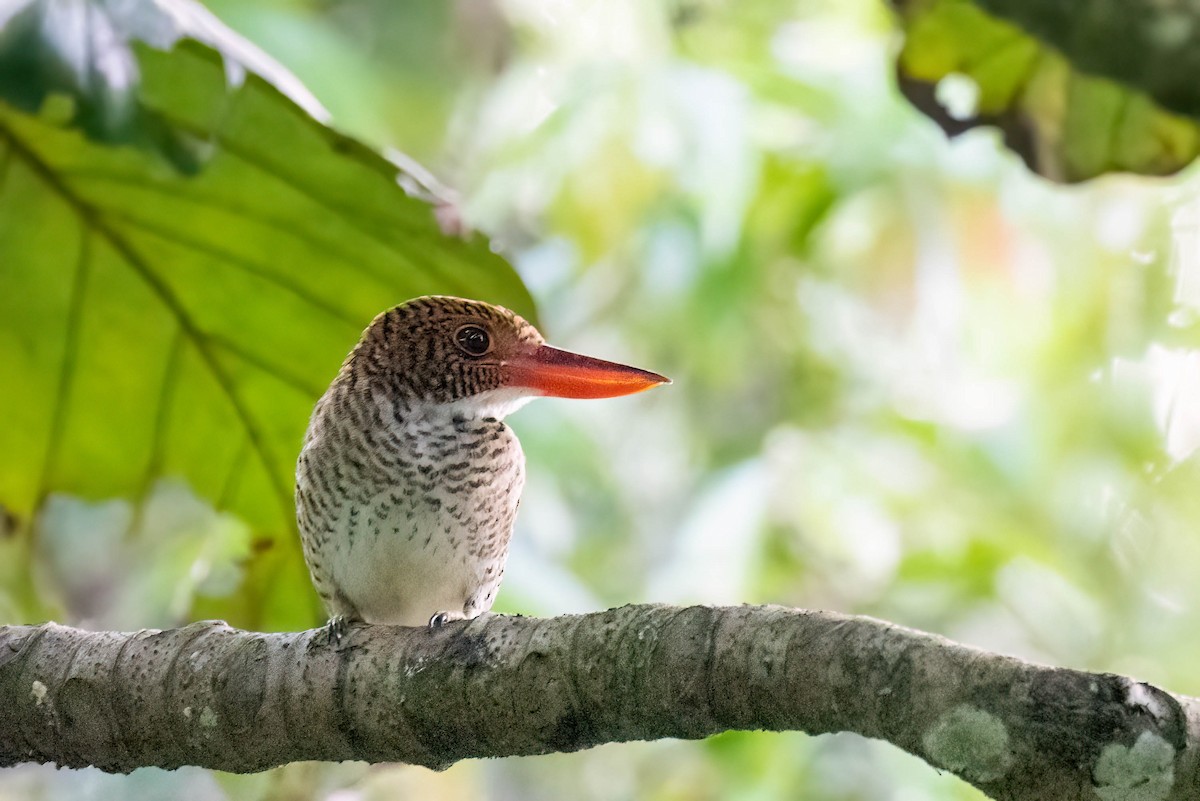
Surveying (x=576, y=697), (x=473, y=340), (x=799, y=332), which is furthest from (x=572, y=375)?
(x=799, y=332)

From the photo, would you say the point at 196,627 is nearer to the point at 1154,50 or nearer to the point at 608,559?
the point at 1154,50

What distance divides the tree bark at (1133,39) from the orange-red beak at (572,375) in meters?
0.41

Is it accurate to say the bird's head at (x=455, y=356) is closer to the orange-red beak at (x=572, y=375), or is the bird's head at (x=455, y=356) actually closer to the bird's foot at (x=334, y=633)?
the orange-red beak at (x=572, y=375)

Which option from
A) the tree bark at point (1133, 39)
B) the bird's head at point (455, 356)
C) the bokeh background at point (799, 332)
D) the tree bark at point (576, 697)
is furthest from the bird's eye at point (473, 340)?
the bokeh background at point (799, 332)

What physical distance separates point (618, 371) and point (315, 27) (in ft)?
7.19

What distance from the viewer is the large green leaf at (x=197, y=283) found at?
1285 mm

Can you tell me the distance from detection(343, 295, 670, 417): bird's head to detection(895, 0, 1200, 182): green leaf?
0.45 meters

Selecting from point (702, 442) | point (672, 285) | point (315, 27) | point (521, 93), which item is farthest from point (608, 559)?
A: point (315, 27)

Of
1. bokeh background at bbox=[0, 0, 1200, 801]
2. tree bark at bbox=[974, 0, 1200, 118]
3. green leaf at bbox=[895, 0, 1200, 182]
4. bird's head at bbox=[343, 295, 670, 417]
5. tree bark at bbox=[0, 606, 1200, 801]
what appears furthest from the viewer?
bokeh background at bbox=[0, 0, 1200, 801]

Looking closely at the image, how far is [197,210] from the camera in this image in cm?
135

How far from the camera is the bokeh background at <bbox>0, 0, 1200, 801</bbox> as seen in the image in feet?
9.08

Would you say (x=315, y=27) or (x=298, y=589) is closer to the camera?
(x=298, y=589)

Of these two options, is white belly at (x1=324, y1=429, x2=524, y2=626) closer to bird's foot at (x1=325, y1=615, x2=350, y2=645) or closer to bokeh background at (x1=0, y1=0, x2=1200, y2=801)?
bird's foot at (x1=325, y1=615, x2=350, y2=645)

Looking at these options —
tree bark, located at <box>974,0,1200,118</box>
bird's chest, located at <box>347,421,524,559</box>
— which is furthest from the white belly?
tree bark, located at <box>974,0,1200,118</box>
